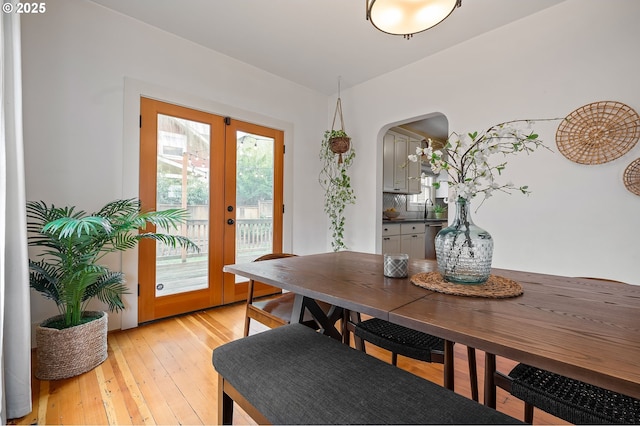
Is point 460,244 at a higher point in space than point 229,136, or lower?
lower

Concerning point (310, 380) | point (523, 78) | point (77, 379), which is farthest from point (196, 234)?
point (523, 78)

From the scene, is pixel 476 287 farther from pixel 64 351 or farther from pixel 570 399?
pixel 64 351

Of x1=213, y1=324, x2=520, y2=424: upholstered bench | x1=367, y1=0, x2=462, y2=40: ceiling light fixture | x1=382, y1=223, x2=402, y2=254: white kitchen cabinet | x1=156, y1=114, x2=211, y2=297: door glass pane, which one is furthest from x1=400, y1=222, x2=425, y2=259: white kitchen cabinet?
x1=213, y1=324, x2=520, y2=424: upholstered bench

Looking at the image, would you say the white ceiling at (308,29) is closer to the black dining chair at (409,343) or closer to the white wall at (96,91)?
the white wall at (96,91)

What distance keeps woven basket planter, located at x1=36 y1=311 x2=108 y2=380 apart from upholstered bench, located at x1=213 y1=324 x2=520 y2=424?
4.35 feet

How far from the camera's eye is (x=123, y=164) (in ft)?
8.02

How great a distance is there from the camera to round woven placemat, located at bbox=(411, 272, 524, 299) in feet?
3.19

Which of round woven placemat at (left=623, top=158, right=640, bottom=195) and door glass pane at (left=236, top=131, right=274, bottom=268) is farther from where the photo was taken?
door glass pane at (left=236, top=131, right=274, bottom=268)

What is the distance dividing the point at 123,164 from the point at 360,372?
2.53m

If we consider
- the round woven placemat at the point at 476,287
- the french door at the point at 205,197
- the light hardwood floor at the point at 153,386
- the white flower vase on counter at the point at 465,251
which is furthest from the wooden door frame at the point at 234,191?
the white flower vase on counter at the point at 465,251

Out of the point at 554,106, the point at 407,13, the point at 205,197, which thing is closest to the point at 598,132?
the point at 554,106

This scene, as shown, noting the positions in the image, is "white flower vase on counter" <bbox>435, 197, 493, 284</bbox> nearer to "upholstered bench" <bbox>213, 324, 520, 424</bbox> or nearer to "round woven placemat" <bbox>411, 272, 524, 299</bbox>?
"round woven placemat" <bbox>411, 272, 524, 299</bbox>

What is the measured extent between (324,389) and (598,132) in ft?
8.61

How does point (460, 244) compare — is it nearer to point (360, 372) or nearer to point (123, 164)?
point (360, 372)
